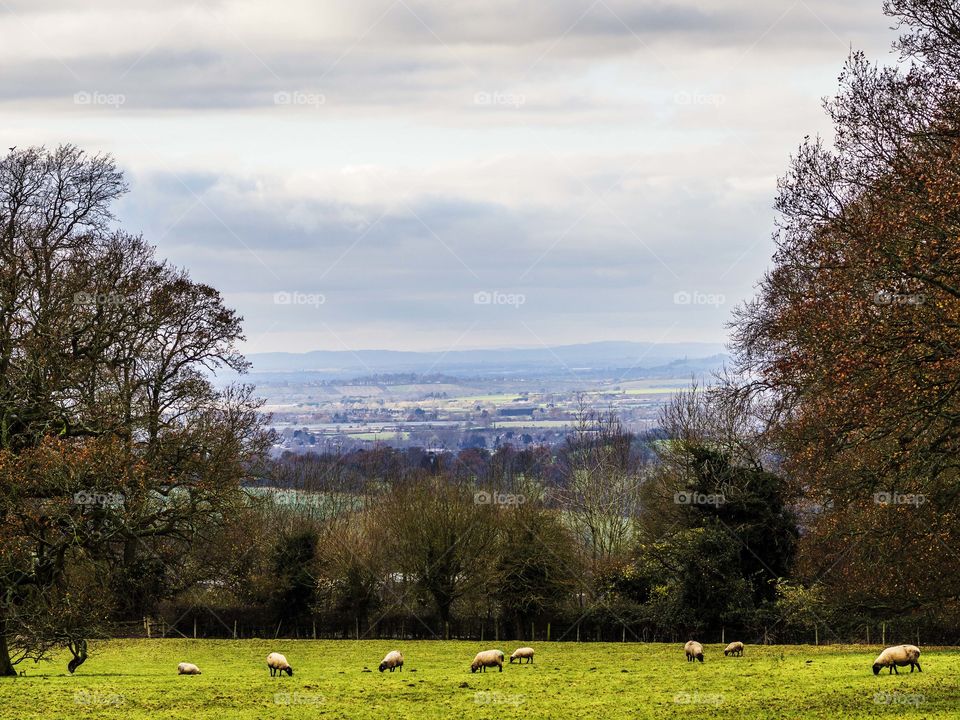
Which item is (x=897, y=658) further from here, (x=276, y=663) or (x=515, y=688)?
(x=276, y=663)

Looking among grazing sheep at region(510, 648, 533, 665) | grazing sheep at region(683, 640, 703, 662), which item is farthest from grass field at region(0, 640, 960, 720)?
grazing sheep at region(510, 648, 533, 665)

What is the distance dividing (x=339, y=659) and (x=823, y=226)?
26.2 m

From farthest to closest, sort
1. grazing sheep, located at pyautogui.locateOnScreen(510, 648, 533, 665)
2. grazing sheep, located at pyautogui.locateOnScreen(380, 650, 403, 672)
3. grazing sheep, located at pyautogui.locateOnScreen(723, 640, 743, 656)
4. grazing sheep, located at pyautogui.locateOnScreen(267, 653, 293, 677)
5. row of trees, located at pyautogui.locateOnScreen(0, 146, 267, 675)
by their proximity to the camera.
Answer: grazing sheep, located at pyautogui.locateOnScreen(723, 640, 743, 656) < grazing sheep, located at pyautogui.locateOnScreen(510, 648, 533, 665) < grazing sheep, located at pyautogui.locateOnScreen(380, 650, 403, 672) < grazing sheep, located at pyautogui.locateOnScreen(267, 653, 293, 677) < row of trees, located at pyautogui.locateOnScreen(0, 146, 267, 675)

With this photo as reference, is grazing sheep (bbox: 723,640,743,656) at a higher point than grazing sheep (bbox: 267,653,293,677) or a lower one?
lower

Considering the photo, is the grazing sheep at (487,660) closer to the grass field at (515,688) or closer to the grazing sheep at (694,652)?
the grass field at (515,688)

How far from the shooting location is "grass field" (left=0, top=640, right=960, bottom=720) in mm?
21406

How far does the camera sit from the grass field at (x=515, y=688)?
2141 cm

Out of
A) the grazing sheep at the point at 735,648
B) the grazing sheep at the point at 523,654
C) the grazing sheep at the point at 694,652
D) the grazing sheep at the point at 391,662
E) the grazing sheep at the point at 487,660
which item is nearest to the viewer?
the grazing sheep at the point at 487,660

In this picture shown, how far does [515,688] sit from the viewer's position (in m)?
26.8

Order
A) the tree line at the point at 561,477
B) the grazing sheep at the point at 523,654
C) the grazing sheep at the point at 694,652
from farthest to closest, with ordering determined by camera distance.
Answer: the grazing sheep at the point at 523,654, the grazing sheep at the point at 694,652, the tree line at the point at 561,477

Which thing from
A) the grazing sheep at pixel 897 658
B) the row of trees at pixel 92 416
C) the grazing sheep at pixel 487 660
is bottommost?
→ the grazing sheep at pixel 487 660

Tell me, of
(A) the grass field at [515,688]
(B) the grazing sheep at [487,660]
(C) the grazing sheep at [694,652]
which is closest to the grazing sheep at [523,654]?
(A) the grass field at [515,688]

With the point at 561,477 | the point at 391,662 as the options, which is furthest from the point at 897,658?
the point at 561,477

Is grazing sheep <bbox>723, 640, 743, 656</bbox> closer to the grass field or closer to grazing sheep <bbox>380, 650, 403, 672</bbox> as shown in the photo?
the grass field
